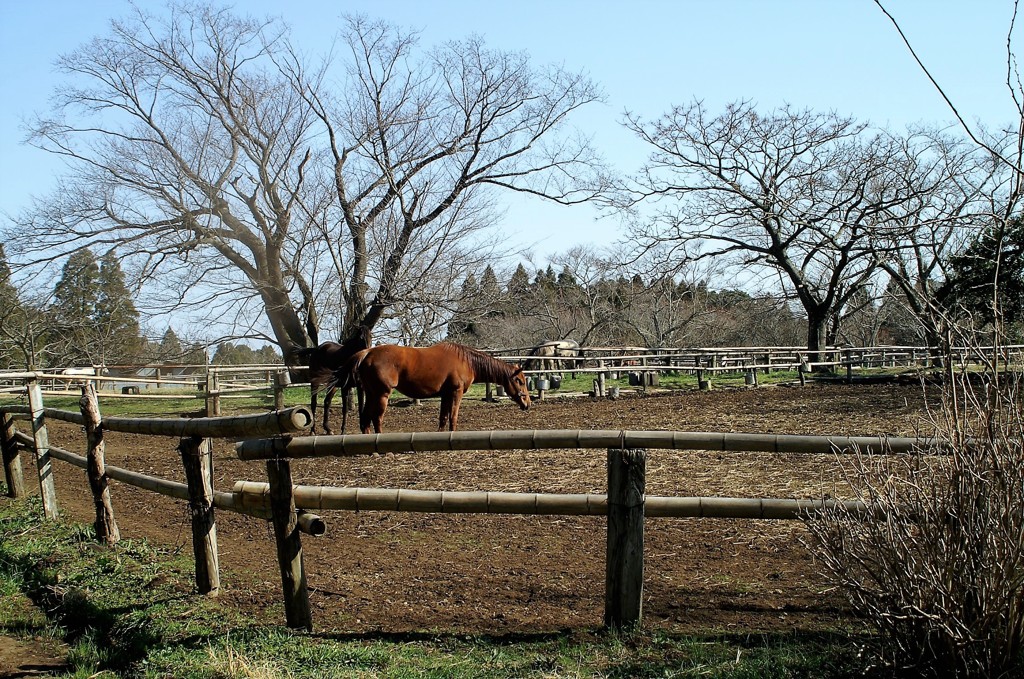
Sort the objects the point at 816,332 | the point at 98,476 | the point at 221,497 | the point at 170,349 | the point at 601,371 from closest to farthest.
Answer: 1. the point at 221,497
2. the point at 98,476
3. the point at 601,371
4. the point at 170,349
5. the point at 816,332

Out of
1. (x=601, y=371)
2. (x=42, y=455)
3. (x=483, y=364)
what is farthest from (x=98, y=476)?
(x=601, y=371)

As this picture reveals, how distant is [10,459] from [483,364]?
6195 mm

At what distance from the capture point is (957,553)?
2680 millimetres

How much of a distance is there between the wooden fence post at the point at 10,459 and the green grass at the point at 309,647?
3.18 m

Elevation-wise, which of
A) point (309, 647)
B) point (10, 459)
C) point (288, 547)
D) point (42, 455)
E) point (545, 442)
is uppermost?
point (545, 442)

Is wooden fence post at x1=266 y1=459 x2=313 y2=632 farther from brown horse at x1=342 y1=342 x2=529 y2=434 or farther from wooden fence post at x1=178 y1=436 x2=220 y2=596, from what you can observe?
brown horse at x1=342 y1=342 x2=529 y2=434

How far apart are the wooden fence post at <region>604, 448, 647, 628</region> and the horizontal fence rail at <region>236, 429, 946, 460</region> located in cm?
10

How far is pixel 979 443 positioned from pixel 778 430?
814cm

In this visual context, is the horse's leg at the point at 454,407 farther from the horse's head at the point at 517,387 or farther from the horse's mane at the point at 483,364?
the horse's head at the point at 517,387

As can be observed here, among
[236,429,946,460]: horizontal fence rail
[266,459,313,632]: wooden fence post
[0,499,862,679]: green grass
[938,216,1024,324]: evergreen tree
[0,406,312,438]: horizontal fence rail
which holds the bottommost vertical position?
[0,499,862,679]: green grass

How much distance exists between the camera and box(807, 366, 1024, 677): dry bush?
2.63 m

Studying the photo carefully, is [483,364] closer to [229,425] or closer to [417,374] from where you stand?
[417,374]

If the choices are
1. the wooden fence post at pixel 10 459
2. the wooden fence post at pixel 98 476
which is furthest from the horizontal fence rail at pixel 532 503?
the wooden fence post at pixel 10 459

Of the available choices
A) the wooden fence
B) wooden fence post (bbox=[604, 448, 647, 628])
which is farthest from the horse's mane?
wooden fence post (bbox=[604, 448, 647, 628])
